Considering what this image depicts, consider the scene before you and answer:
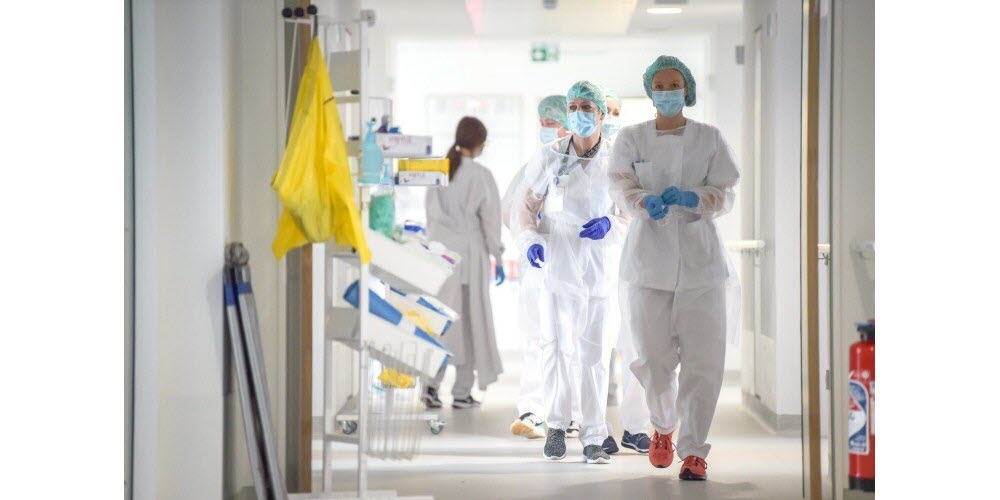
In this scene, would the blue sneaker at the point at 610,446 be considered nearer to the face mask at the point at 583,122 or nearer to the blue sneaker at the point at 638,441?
the blue sneaker at the point at 638,441

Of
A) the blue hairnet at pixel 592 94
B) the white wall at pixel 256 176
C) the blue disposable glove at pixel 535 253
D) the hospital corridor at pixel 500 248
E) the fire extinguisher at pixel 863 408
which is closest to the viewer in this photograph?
the hospital corridor at pixel 500 248

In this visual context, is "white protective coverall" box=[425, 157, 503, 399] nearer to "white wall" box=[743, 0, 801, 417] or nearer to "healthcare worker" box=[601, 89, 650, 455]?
"healthcare worker" box=[601, 89, 650, 455]

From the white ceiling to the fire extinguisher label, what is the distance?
1.99 m

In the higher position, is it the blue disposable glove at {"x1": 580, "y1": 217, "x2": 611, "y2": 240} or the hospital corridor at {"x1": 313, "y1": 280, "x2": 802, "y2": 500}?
the blue disposable glove at {"x1": 580, "y1": 217, "x2": 611, "y2": 240}

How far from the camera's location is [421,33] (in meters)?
4.49

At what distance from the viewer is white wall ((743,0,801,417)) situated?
4.33m

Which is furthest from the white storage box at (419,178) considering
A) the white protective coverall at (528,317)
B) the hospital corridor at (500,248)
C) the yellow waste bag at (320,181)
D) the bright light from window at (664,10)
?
the bright light from window at (664,10)

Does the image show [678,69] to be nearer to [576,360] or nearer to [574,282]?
[574,282]

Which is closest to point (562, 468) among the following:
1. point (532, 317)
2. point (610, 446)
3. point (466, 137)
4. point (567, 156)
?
point (610, 446)

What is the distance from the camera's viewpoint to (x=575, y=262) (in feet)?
14.2

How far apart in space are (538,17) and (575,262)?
93 centimetres

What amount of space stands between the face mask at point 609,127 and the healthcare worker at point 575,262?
3 cm

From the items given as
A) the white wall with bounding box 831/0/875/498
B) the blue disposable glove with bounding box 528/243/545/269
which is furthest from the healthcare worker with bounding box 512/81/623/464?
the white wall with bounding box 831/0/875/498

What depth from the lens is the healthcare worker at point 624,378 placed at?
167 inches
